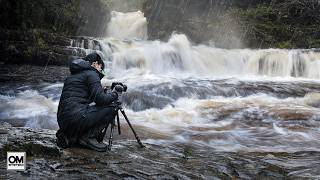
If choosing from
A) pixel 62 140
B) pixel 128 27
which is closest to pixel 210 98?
pixel 62 140

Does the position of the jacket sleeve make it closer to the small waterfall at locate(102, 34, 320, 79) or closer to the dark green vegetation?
→ the small waterfall at locate(102, 34, 320, 79)

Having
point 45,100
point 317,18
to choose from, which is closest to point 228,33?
point 317,18

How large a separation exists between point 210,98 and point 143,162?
28.6 feet

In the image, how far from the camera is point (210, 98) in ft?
46.9

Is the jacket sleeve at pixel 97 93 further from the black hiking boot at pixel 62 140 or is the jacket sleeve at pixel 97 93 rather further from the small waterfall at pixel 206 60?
the small waterfall at pixel 206 60

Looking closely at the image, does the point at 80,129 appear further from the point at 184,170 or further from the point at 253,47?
the point at 253,47

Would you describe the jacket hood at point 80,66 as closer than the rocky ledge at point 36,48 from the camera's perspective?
Yes

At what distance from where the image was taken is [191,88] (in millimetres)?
14867

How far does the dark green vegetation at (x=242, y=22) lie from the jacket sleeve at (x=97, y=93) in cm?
2011

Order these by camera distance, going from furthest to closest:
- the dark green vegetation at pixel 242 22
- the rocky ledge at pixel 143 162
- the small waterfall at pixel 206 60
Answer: the dark green vegetation at pixel 242 22, the small waterfall at pixel 206 60, the rocky ledge at pixel 143 162

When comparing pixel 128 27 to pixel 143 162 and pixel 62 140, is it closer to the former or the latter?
pixel 62 140

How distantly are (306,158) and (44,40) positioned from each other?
13.6 metres

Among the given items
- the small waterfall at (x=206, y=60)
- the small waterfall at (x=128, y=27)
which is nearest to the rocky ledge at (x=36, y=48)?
the small waterfall at (x=206, y=60)

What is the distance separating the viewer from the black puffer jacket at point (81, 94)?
579cm
